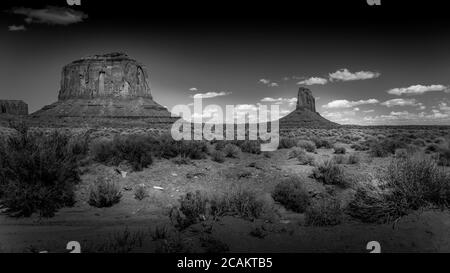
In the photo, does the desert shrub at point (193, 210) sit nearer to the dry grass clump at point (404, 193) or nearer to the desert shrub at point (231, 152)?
the dry grass clump at point (404, 193)

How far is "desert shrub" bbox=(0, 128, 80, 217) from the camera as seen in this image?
627cm

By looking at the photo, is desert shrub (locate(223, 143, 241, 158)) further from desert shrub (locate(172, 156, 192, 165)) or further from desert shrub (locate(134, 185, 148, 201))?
desert shrub (locate(134, 185, 148, 201))

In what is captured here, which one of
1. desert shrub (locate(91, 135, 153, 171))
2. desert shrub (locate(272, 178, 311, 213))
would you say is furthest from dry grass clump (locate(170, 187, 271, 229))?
desert shrub (locate(91, 135, 153, 171))

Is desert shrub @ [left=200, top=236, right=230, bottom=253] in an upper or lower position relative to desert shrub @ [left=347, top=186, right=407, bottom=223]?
lower

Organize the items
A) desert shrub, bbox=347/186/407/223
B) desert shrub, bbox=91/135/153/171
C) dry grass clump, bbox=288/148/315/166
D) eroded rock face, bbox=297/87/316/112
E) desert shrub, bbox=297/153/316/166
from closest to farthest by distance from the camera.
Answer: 1. desert shrub, bbox=347/186/407/223
2. desert shrub, bbox=91/135/153/171
3. desert shrub, bbox=297/153/316/166
4. dry grass clump, bbox=288/148/315/166
5. eroded rock face, bbox=297/87/316/112

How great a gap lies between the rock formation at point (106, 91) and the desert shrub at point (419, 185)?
3066 inches

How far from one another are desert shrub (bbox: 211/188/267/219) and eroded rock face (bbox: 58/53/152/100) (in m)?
109

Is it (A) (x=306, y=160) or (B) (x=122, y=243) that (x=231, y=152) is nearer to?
(A) (x=306, y=160)

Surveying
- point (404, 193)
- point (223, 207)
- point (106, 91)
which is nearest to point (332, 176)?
point (404, 193)

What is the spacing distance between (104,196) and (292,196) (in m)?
4.53

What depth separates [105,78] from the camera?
119m
